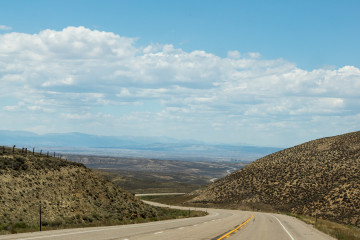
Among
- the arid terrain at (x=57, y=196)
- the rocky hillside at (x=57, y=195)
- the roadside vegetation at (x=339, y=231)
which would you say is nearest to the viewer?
the roadside vegetation at (x=339, y=231)

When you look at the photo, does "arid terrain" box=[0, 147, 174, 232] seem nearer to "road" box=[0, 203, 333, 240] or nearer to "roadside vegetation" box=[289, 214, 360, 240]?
"road" box=[0, 203, 333, 240]

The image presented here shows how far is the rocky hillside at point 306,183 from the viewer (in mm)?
77250

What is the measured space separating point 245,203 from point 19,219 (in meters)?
63.5

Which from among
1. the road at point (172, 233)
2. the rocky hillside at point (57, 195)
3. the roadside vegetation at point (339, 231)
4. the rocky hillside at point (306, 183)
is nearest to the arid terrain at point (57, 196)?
the rocky hillside at point (57, 195)

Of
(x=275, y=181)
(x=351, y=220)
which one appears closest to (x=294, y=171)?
(x=275, y=181)

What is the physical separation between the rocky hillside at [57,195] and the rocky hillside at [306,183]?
38.2 metres

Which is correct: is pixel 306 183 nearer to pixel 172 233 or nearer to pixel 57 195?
pixel 57 195

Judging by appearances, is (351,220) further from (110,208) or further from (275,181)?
(110,208)

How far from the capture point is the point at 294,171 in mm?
99562

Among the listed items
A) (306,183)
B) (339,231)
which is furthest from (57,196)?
(306,183)

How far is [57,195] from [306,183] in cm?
6262

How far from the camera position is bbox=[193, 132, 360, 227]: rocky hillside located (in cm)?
7725

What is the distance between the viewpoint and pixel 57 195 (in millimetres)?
41531

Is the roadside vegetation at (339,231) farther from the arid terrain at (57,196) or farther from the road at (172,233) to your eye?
the arid terrain at (57,196)
